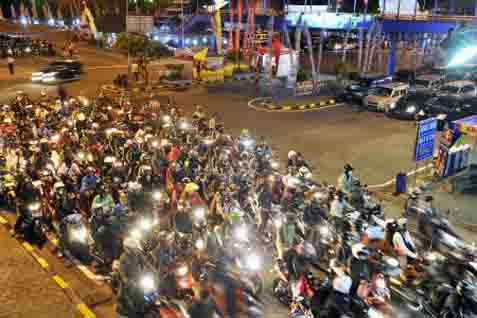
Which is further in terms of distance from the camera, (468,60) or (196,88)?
(468,60)

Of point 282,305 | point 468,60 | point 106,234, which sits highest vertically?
point 468,60

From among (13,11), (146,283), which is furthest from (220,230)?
(13,11)

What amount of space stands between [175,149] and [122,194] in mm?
3563

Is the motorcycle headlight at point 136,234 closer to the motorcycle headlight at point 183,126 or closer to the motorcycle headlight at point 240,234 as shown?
the motorcycle headlight at point 240,234

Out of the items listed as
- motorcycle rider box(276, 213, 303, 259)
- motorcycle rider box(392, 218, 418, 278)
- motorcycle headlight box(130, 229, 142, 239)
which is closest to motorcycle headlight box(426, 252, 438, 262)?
motorcycle rider box(392, 218, 418, 278)

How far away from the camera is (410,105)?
23.1 m

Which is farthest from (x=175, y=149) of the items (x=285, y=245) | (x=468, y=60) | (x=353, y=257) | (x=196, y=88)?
(x=468, y=60)

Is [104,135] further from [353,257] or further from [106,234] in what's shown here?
[353,257]

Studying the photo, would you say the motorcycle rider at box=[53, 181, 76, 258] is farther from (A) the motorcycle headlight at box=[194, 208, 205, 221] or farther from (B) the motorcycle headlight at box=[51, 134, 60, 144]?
(B) the motorcycle headlight at box=[51, 134, 60, 144]

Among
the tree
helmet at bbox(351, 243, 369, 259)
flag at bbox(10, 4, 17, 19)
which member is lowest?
helmet at bbox(351, 243, 369, 259)

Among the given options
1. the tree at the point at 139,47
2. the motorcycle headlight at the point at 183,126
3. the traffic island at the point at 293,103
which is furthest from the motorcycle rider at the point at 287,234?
the tree at the point at 139,47

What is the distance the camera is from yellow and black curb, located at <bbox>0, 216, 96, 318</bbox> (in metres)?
7.91

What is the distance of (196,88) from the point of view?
30.4 m

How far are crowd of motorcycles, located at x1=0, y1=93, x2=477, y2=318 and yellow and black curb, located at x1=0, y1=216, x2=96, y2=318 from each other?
0.47m
